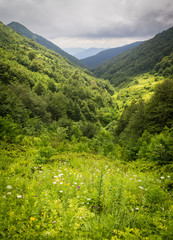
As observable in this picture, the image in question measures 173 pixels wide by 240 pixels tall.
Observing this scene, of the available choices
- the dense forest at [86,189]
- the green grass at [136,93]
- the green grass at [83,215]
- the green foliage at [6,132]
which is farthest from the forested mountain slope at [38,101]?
the green grass at [136,93]

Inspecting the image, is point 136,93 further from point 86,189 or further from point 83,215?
point 83,215

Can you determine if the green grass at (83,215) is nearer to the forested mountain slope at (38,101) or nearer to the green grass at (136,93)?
the forested mountain slope at (38,101)

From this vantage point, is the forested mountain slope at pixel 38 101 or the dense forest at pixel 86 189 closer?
the dense forest at pixel 86 189

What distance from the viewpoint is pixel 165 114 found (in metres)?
18.6

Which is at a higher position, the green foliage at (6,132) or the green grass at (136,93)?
the green grass at (136,93)

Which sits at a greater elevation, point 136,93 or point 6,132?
point 136,93

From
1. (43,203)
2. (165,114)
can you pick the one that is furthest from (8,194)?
(165,114)

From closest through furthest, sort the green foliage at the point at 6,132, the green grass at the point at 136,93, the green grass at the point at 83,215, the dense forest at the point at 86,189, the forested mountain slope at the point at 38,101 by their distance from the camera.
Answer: the green grass at the point at 83,215 < the dense forest at the point at 86,189 < the green foliage at the point at 6,132 < the forested mountain slope at the point at 38,101 < the green grass at the point at 136,93

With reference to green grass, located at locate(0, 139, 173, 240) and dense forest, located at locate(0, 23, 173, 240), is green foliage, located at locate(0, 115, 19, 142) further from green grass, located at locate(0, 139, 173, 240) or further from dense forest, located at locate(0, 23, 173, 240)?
green grass, located at locate(0, 139, 173, 240)

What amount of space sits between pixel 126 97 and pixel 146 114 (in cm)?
11774

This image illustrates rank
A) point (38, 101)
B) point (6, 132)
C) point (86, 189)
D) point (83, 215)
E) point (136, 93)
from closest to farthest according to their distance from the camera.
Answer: point (83, 215)
point (86, 189)
point (6, 132)
point (38, 101)
point (136, 93)

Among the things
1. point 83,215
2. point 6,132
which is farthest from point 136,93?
point 83,215

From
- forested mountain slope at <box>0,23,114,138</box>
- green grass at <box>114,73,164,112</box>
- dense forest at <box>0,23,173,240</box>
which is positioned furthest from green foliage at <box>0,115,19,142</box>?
green grass at <box>114,73,164,112</box>

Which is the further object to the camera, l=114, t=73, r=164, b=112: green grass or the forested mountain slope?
l=114, t=73, r=164, b=112: green grass
